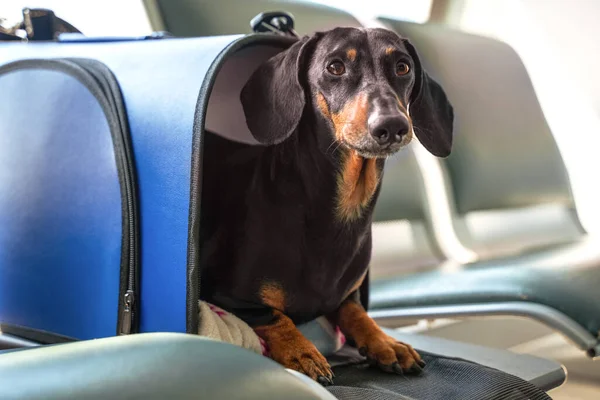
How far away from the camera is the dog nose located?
73 cm

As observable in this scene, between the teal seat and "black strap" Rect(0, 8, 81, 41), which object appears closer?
"black strap" Rect(0, 8, 81, 41)

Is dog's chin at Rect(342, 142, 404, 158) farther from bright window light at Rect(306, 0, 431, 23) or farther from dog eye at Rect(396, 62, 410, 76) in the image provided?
bright window light at Rect(306, 0, 431, 23)

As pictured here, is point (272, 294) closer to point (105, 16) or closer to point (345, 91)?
point (345, 91)

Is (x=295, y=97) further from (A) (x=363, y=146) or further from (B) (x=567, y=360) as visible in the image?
(B) (x=567, y=360)

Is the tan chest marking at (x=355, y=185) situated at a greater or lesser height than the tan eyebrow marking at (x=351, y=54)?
lesser

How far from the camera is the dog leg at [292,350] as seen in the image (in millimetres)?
800

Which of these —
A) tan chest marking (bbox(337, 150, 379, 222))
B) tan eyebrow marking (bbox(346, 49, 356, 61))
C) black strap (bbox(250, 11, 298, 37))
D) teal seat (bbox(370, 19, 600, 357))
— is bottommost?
teal seat (bbox(370, 19, 600, 357))

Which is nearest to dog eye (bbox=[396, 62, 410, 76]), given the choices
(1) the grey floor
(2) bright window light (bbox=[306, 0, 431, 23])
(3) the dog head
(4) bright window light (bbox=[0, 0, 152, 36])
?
(3) the dog head

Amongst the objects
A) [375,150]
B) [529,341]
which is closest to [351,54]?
[375,150]

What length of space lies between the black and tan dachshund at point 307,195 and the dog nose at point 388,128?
0.25ft

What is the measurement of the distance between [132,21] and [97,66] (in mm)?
639

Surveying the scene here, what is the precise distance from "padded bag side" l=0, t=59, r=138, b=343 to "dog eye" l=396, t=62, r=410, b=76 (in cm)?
36

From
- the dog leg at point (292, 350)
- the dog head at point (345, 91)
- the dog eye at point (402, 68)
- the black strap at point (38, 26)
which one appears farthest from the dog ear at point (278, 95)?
the black strap at point (38, 26)

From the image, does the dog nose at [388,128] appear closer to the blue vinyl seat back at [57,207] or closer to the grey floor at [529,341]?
the blue vinyl seat back at [57,207]
